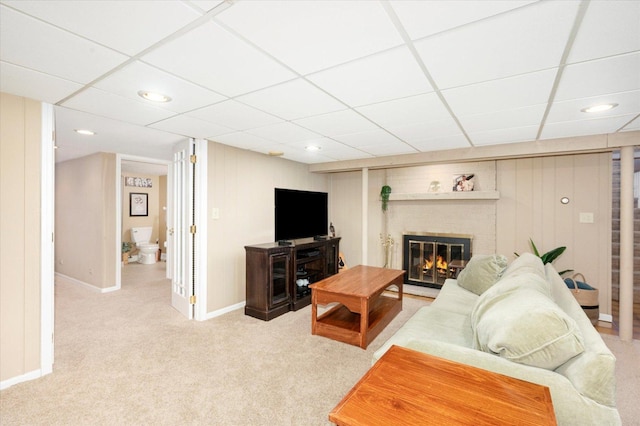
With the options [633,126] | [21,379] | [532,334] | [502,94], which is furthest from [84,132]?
[633,126]

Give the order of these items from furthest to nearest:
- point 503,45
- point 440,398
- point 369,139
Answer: point 369,139 < point 503,45 < point 440,398

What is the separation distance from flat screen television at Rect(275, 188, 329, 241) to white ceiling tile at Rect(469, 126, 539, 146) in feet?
8.37

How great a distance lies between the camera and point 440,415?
974 mm

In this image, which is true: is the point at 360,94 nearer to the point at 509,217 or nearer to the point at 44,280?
the point at 44,280

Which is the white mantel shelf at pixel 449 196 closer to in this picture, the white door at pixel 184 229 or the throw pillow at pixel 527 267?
the throw pillow at pixel 527 267

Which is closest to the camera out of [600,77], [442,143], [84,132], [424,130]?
[600,77]

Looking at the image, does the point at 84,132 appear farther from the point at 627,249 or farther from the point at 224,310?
the point at 627,249

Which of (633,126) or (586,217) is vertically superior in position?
(633,126)

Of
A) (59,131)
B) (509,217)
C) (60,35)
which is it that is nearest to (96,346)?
(59,131)

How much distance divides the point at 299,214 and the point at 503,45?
3642 mm

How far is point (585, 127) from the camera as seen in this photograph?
2.96m

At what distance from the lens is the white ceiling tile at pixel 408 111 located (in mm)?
2250

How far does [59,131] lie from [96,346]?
2.34m

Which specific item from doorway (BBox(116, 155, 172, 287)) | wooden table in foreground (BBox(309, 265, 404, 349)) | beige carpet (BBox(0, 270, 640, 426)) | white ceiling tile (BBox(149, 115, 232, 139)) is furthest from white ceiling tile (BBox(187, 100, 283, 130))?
doorway (BBox(116, 155, 172, 287))
